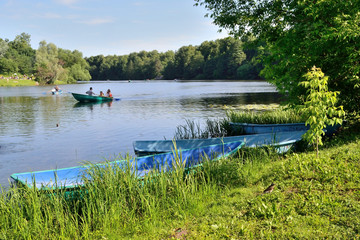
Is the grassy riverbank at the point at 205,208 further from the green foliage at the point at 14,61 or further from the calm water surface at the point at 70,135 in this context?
the green foliage at the point at 14,61

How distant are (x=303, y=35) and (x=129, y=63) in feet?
573

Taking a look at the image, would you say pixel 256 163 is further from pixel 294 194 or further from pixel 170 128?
pixel 170 128

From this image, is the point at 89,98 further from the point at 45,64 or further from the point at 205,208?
the point at 45,64

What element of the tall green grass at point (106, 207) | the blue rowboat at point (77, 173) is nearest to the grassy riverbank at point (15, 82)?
the blue rowboat at point (77, 173)

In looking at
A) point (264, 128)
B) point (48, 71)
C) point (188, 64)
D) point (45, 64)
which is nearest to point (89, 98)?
point (264, 128)

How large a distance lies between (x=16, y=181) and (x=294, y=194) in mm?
6245

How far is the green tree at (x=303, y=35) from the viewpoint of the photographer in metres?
9.34

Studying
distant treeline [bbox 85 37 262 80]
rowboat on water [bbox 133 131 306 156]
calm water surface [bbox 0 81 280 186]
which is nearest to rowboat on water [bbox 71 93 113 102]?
calm water surface [bbox 0 81 280 186]

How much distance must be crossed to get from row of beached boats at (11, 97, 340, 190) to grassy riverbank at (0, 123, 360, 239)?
68 centimetres

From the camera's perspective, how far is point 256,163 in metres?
8.82

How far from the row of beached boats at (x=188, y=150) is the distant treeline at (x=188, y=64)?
7708 cm

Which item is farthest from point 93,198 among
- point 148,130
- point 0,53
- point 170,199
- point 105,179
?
point 0,53

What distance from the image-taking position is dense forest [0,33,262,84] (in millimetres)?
106000

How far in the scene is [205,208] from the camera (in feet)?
20.6
